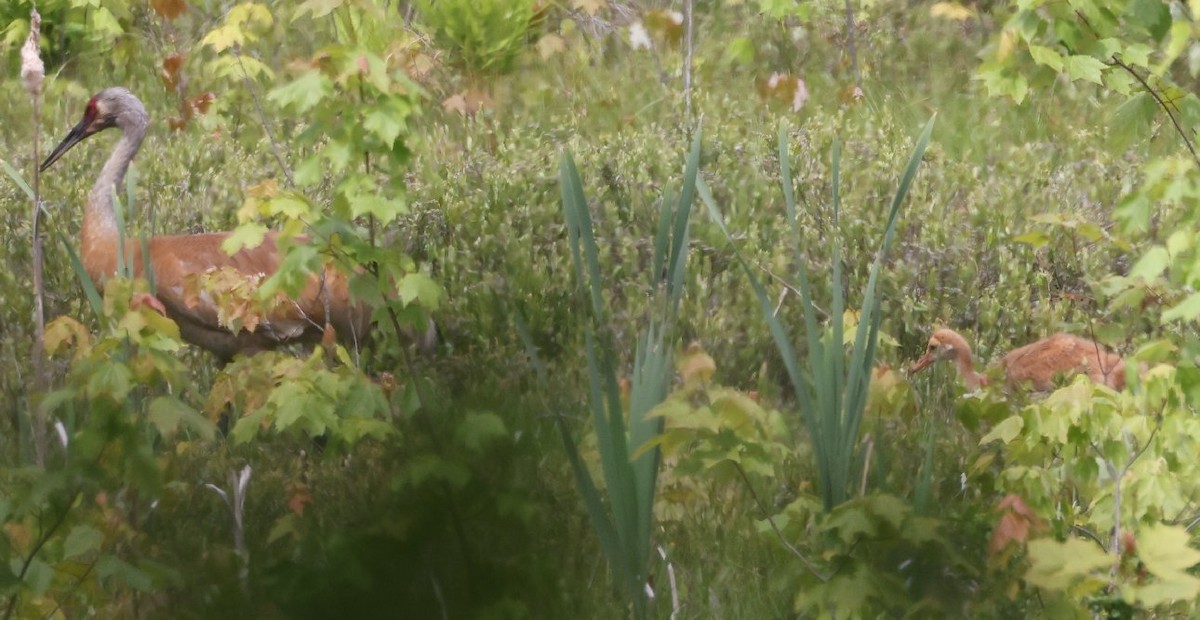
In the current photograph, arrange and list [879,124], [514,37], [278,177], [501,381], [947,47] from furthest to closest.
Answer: [947,47], [514,37], [879,124], [278,177], [501,381]

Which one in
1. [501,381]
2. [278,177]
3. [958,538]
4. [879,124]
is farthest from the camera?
[879,124]

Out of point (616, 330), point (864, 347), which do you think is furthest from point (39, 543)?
point (616, 330)

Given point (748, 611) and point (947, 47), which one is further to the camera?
point (947, 47)

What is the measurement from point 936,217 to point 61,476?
12.2ft

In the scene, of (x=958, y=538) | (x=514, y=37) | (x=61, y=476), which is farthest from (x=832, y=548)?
(x=514, y=37)

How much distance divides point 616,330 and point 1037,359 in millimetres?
1326

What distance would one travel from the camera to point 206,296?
4980 mm

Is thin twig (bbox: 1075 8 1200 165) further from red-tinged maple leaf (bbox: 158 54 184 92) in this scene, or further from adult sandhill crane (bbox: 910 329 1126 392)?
red-tinged maple leaf (bbox: 158 54 184 92)

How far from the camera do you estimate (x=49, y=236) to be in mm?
5656

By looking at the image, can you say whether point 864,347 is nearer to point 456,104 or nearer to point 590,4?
point 456,104

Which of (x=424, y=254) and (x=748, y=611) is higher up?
(x=748, y=611)

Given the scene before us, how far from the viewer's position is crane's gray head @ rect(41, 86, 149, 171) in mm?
5766

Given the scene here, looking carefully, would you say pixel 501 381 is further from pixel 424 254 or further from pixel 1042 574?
pixel 1042 574

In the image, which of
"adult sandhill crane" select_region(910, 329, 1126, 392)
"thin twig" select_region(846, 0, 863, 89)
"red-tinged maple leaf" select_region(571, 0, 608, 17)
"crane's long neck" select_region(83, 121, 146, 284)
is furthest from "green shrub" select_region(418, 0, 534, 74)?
"adult sandhill crane" select_region(910, 329, 1126, 392)
